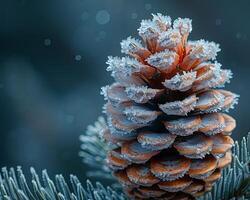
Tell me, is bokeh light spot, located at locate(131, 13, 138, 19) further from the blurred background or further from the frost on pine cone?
the frost on pine cone

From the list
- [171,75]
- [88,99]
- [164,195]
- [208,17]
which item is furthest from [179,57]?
[208,17]

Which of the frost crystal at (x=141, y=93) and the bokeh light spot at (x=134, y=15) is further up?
the bokeh light spot at (x=134, y=15)

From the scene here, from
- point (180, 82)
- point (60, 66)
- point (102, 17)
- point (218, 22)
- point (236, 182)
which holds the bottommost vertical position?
point (236, 182)

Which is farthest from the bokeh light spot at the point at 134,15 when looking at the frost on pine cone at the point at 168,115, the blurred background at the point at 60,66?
the frost on pine cone at the point at 168,115

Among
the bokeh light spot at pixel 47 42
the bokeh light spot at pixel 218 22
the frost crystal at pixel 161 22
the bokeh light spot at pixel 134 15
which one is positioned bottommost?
the frost crystal at pixel 161 22

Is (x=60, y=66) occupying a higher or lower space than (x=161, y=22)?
higher

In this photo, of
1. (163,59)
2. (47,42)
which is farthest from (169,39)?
(47,42)

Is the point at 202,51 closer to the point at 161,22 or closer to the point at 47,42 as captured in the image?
the point at 161,22

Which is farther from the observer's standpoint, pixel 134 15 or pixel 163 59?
pixel 134 15

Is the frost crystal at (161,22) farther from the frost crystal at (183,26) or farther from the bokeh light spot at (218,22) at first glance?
the bokeh light spot at (218,22)
